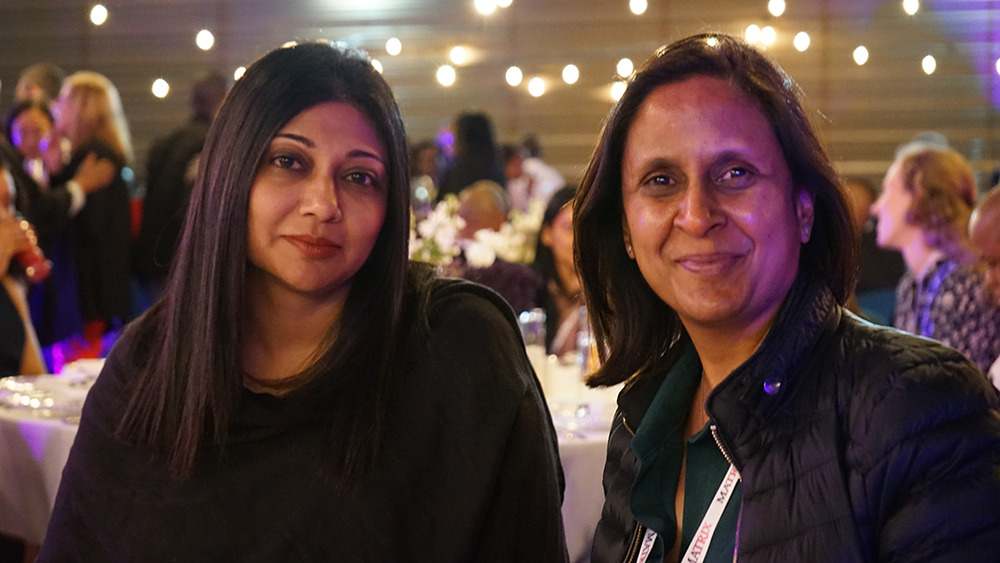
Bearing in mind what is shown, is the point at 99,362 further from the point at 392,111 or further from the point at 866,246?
the point at 866,246

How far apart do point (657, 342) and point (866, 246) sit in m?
5.01

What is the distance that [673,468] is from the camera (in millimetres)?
1414

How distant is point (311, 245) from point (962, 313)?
110 inches

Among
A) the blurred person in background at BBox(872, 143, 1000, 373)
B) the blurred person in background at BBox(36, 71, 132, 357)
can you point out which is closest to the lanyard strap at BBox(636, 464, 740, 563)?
the blurred person in background at BBox(872, 143, 1000, 373)

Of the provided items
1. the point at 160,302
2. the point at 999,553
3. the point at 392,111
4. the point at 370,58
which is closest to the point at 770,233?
the point at 999,553

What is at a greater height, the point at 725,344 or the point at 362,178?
the point at 362,178

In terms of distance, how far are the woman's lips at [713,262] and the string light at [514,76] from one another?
836 cm

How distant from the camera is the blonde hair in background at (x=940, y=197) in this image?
13.5ft

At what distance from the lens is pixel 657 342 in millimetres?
1569

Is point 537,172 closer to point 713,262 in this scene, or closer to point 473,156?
point 473,156

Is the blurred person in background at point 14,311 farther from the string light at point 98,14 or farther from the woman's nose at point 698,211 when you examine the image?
the string light at point 98,14

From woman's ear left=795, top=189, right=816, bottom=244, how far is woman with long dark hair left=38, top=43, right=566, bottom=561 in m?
0.62

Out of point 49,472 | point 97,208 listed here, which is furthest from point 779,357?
point 97,208

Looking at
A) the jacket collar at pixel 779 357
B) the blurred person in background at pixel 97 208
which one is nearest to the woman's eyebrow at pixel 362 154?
the jacket collar at pixel 779 357
